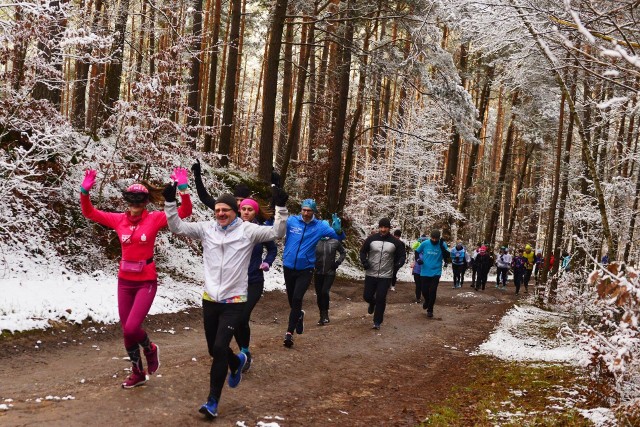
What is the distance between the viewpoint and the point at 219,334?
527cm

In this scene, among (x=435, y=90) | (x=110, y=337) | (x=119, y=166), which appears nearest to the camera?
(x=110, y=337)

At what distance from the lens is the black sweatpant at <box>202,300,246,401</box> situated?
5.22 m

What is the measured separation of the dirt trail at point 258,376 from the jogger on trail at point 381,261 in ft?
2.30

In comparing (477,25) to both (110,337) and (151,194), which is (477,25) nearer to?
(151,194)

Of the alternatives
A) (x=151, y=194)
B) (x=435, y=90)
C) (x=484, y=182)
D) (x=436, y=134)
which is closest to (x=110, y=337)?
(x=151, y=194)

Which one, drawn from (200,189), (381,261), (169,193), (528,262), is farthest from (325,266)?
(528,262)

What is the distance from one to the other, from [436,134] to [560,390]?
1131 inches

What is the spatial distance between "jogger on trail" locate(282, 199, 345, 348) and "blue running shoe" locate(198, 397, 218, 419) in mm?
3561

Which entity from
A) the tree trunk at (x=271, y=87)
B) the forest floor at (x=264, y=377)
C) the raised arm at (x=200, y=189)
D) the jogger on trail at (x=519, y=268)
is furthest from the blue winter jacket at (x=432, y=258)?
the jogger on trail at (x=519, y=268)

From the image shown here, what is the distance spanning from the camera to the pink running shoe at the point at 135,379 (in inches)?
228

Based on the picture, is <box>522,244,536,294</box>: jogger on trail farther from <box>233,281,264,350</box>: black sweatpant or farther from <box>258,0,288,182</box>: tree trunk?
<box>233,281,264,350</box>: black sweatpant

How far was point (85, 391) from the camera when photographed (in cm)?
568

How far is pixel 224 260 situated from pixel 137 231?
45.4 inches

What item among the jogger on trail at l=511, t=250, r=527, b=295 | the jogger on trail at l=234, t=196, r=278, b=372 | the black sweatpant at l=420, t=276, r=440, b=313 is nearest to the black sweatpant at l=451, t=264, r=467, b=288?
the jogger on trail at l=511, t=250, r=527, b=295
